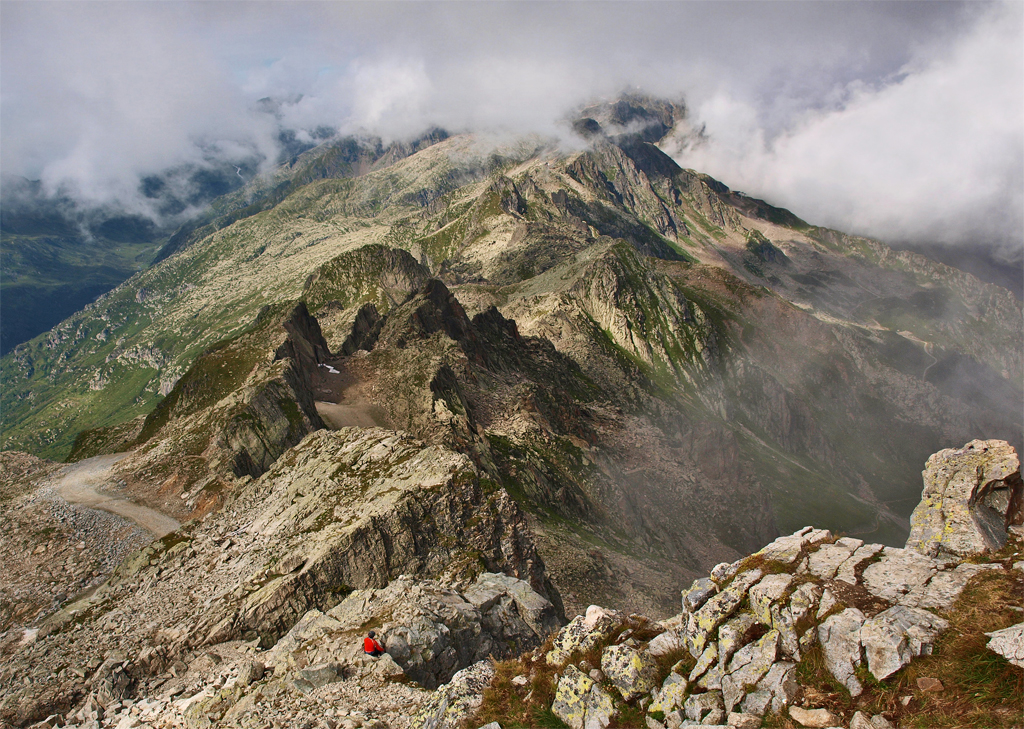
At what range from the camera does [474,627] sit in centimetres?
2534

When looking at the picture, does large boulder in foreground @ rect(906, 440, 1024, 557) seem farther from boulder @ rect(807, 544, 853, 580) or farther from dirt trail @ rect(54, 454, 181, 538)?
dirt trail @ rect(54, 454, 181, 538)

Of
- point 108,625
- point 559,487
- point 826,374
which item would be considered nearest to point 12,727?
point 108,625

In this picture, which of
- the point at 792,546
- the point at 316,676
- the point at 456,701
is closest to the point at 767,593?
the point at 792,546

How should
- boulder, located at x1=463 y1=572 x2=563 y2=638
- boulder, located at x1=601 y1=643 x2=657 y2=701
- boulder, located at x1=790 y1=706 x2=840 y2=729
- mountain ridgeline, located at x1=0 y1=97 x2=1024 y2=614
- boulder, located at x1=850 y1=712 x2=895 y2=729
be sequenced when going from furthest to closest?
mountain ridgeline, located at x1=0 y1=97 x2=1024 y2=614
boulder, located at x1=463 y1=572 x2=563 y2=638
boulder, located at x1=601 y1=643 x2=657 y2=701
boulder, located at x1=790 y1=706 x2=840 y2=729
boulder, located at x1=850 y1=712 x2=895 y2=729

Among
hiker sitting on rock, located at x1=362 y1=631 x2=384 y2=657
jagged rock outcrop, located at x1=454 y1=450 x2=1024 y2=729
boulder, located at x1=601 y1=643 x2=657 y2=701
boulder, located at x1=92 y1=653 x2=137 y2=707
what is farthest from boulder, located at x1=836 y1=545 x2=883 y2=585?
boulder, located at x1=92 y1=653 x2=137 y2=707

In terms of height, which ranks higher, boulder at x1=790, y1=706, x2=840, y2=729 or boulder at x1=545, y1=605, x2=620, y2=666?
boulder at x1=545, y1=605, x2=620, y2=666

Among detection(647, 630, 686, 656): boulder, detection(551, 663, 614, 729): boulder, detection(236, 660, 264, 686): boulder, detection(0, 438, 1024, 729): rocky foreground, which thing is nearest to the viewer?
detection(0, 438, 1024, 729): rocky foreground

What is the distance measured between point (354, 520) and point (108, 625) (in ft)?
40.8

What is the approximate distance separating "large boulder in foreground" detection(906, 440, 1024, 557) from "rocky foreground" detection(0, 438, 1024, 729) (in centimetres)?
7

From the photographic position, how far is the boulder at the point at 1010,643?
1111cm

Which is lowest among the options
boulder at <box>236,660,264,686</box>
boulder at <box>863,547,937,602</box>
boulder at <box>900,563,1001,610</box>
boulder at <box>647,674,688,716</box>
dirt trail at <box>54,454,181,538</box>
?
boulder at <box>647,674,688,716</box>

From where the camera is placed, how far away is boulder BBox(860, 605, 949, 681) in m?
12.4

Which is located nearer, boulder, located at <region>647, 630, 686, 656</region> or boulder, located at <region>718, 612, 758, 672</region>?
boulder, located at <region>718, 612, 758, 672</region>

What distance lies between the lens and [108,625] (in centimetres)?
2736
